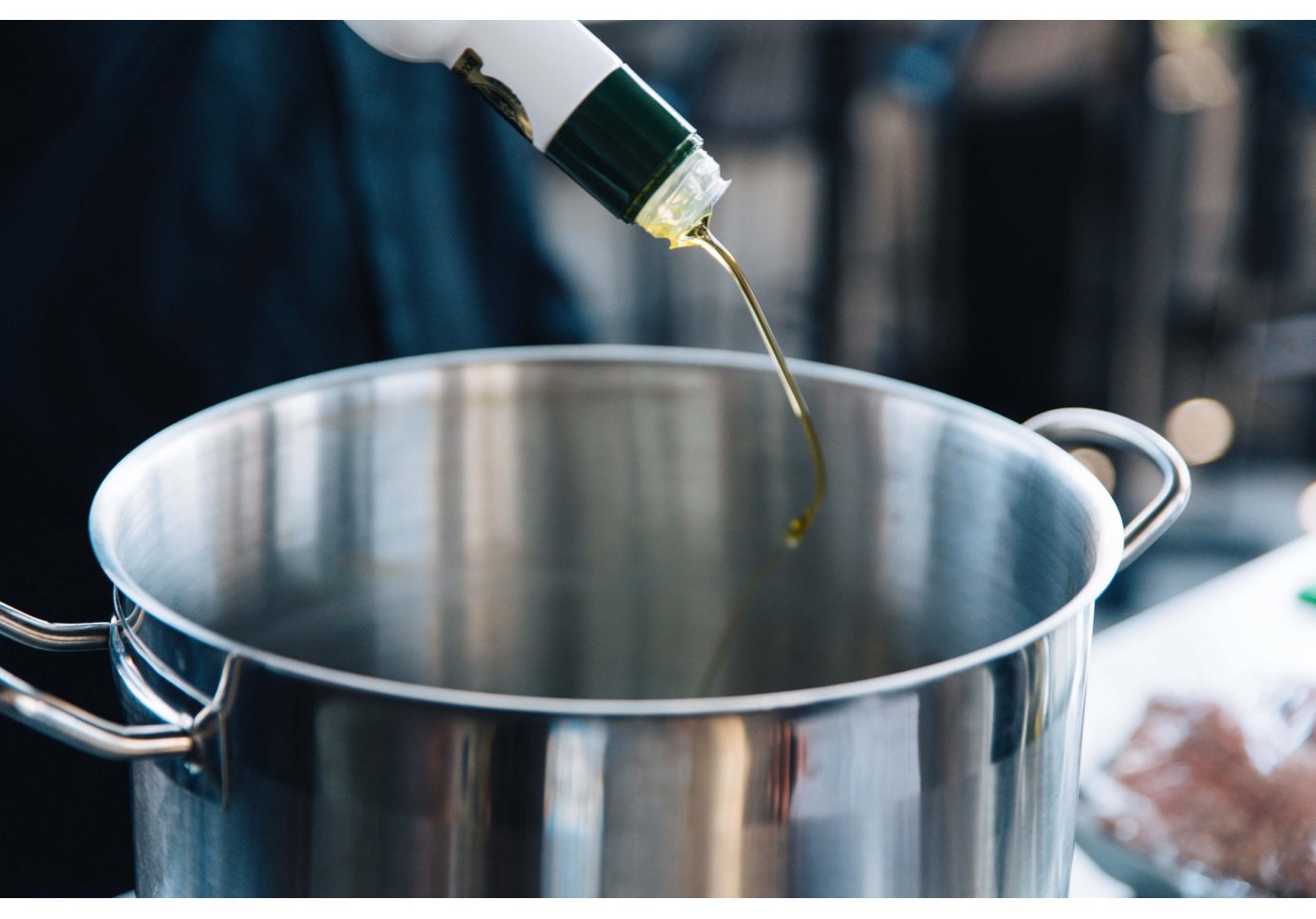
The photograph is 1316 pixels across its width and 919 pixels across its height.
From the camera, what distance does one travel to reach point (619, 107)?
38 cm

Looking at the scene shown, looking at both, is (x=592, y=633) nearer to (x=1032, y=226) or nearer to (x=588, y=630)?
(x=588, y=630)

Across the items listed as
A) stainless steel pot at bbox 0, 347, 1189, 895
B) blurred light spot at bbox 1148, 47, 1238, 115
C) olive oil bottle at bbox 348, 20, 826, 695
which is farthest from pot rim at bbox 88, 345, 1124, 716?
blurred light spot at bbox 1148, 47, 1238, 115

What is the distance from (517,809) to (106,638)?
174 millimetres

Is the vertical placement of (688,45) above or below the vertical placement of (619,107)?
above

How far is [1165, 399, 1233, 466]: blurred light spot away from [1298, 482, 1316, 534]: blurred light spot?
5.8 inches

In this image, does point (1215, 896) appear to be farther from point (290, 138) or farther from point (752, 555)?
point (290, 138)

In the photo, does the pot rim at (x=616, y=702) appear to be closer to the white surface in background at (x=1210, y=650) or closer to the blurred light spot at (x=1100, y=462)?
the white surface in background at (x=1210, y=650)

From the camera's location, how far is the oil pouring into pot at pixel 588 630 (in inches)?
11.5

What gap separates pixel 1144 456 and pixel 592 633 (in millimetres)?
265

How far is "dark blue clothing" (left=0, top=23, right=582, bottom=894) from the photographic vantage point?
0.62 m

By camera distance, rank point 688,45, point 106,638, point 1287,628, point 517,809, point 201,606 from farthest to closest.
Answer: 1. point 688,45
2. point 1287,628
3. point 201,606
4. point 106,638
5. point 517,809

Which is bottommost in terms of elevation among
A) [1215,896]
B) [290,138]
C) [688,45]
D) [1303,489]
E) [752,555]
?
[1303,489]

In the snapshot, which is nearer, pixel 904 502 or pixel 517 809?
pixel 517 809

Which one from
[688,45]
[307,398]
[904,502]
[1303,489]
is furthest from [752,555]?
[688,45]
